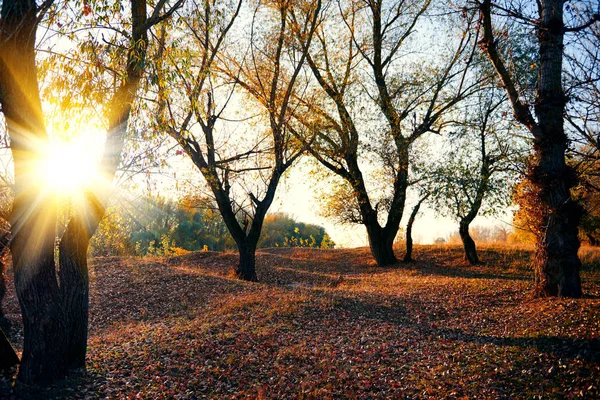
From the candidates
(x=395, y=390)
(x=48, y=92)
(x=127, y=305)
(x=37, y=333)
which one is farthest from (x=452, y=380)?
(x=127, y=305)

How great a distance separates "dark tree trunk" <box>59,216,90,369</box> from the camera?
7.50 meters

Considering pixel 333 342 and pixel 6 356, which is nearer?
pixel 6 356

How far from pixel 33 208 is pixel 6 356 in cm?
252

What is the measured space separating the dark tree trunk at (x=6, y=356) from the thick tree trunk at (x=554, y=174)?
39.7ft

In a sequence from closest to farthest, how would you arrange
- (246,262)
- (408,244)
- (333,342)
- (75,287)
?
(75,287) < (333,342) < (246,262) < (408,244)

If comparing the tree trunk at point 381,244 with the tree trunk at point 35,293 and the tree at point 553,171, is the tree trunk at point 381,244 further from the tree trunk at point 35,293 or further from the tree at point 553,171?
the tree trunk at point 35,293

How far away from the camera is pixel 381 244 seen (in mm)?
24250

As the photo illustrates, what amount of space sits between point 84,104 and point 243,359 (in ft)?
18.0

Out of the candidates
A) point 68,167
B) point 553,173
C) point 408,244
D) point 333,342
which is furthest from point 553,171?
point 408,244

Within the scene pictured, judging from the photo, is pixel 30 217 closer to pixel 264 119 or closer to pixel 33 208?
pixel 33 208

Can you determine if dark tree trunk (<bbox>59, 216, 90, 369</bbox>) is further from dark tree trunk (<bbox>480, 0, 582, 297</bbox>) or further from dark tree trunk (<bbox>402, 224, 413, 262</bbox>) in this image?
dark tree trunk (<bbox>402, 224, 413, 262</bbox>)

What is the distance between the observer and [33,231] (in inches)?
274

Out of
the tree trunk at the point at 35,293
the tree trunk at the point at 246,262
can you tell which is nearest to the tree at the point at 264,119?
the tree trunk at the point at 246,262

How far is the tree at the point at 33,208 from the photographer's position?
6.68m
